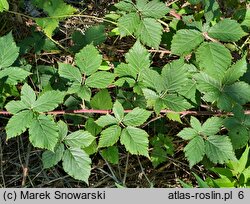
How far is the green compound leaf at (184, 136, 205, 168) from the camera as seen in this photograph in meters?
1.69

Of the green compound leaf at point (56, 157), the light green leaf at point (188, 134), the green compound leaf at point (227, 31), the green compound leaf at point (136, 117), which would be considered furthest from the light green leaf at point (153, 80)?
the green compound leaf at point (56, 157)

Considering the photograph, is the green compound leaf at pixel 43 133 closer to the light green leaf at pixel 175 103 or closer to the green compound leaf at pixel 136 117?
the green compound leaf at pixel 136 117

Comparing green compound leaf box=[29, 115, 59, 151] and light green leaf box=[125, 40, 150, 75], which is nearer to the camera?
green compound leaf box=[29, 115, 59, 151]

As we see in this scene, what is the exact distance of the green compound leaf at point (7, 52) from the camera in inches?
67.6

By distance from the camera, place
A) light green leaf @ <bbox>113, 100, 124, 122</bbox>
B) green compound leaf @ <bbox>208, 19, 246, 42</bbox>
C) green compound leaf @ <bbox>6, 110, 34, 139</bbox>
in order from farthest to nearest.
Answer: green compound leaf @ <bbox>208, 19, 246, 42</bbox>, light green leaf @ <bbox>113, 100, 124, 122</bbox>, green compound leaf @ <bbox>6, 110, 34, 139</bbox>

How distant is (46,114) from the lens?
178cm

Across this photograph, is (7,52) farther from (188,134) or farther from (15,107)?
(188,134)

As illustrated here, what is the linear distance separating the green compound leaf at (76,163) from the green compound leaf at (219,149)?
486 millimetres

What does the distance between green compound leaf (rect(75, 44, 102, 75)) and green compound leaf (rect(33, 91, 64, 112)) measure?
178 millimetres

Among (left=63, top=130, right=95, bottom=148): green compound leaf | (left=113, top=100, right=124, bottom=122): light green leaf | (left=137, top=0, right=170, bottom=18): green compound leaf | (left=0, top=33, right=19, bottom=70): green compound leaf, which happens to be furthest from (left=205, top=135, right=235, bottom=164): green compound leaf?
(left=0, top=33, right=19, bottom=70): green compound leaf

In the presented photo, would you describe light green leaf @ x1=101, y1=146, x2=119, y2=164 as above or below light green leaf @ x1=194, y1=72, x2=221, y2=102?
below

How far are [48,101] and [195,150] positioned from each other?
608mm

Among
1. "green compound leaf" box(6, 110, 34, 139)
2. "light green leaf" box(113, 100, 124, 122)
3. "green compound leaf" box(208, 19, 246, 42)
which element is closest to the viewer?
"green compound leaf" box(6, 110, 34, 139)

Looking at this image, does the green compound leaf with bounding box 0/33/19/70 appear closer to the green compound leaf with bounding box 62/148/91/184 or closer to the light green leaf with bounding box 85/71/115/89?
the light green leaf with bounding box 85/71/115/89
